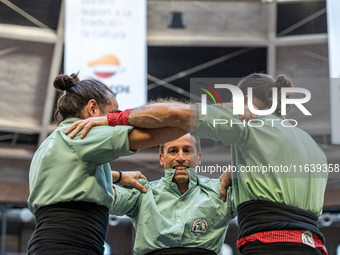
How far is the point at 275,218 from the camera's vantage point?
207cm

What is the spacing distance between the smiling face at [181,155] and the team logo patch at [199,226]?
32cm

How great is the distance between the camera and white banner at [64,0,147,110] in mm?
7375

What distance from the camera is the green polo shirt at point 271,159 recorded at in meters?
2.12

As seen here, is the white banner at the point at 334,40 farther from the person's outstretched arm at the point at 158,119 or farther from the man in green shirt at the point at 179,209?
the person's outstretched arm at the point at 158,119

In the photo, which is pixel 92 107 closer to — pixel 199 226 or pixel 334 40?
pixel 199 226

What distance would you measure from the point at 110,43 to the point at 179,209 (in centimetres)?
510

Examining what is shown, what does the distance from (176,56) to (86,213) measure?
7191mm

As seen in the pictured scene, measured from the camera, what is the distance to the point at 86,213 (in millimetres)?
2156

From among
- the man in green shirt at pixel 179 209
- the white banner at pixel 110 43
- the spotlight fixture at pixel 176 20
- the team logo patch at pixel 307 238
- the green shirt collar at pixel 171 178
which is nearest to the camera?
the team logo patch at pixel 307 238

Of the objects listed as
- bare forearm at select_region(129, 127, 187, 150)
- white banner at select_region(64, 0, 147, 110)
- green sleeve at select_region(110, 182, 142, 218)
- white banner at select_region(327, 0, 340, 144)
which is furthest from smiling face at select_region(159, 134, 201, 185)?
white banner at select_region(327, 0, 340, 144)

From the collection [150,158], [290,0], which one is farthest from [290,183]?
[150,158]

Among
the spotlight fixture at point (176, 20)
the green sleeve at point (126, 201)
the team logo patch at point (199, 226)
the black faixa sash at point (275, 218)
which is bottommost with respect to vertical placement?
the team logo patch at point (199, 226)

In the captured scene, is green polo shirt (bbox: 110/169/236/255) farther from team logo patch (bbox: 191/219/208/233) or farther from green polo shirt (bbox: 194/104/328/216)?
green polo shirt (bbox: 194/104/328/216)

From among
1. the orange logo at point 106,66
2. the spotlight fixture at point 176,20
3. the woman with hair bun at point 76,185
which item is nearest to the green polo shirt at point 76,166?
the woman with hair bun at point 76,185
